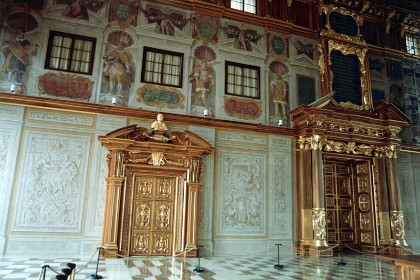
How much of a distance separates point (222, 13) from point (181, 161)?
534 cm

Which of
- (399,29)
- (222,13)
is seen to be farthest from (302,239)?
(399,29)

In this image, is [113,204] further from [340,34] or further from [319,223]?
[340,34]

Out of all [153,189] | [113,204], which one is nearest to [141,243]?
[113,204]

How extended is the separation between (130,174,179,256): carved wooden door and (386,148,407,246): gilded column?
7461 mm

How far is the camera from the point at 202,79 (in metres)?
11.0

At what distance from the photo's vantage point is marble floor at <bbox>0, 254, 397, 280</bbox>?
677cm

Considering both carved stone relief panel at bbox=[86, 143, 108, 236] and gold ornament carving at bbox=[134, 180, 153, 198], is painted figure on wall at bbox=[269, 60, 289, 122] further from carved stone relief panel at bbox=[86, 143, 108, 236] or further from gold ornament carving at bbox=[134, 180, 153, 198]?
carved stone relief panel at bbox=[86, 143, 108, 236]

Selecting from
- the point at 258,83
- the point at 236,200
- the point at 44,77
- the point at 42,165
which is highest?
the point at 258,83

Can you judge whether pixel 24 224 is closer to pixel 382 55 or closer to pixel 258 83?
pixel 258 83

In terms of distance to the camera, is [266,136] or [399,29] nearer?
[266,136]

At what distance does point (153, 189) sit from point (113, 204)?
1248mm

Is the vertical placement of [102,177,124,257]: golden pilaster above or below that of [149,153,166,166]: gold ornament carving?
below

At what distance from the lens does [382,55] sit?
13.9 m

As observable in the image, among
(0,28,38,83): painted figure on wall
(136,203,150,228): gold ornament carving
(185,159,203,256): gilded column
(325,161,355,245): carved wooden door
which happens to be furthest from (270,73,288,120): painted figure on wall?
(0,28,38,83): painted figure on wall
